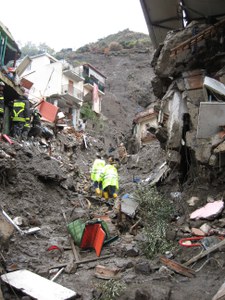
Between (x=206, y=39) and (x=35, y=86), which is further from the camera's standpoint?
(x=35, y=86)

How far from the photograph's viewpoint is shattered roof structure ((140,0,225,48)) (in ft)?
31.3

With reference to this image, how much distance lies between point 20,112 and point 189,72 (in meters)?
6.82

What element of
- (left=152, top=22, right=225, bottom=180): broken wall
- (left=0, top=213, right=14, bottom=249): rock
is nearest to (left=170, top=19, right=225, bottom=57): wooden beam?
(left=152, top=22, right=225, bottom=180): broken wall

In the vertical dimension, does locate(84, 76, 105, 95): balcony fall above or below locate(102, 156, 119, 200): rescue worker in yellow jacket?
above

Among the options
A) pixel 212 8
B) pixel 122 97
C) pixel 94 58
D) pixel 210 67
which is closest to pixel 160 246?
pixel 210 67

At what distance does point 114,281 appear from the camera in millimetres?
5625

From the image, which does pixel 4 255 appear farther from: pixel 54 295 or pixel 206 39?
pixel 206 39

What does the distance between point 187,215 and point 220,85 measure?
339 centimetres

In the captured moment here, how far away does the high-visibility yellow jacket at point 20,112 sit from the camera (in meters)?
13.4

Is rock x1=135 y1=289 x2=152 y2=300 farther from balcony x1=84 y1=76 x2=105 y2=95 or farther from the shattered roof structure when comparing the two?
balcony x1=84 y1=76 x2=105 y2=95

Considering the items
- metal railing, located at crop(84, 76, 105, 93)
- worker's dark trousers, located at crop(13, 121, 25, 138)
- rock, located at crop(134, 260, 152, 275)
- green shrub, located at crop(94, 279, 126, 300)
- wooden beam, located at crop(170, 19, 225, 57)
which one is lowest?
green shrub, located at crop(94, 279, 126, 300)

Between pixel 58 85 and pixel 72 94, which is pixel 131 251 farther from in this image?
pixel 72 94

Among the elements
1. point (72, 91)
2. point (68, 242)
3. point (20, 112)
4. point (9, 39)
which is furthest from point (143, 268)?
point (72, 91)

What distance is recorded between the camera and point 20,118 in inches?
530
